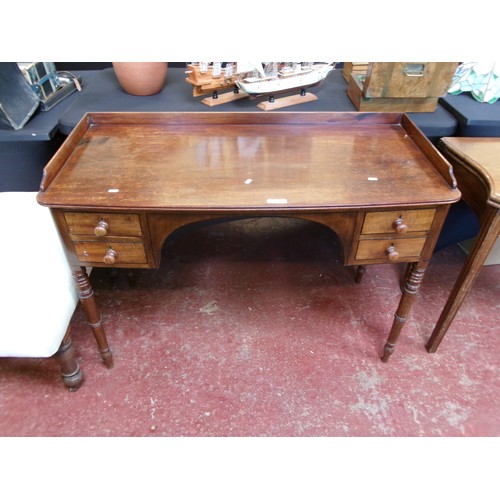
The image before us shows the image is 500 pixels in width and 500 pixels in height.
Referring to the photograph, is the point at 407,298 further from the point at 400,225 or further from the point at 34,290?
the point at 34,290

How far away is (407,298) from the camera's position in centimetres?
145

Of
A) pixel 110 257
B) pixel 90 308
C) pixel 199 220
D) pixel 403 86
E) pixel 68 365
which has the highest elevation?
pixel 403 86

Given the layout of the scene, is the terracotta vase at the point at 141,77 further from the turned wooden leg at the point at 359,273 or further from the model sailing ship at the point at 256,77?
the turned wooden leg at the point at 359,273

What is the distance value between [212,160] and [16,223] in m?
0.78

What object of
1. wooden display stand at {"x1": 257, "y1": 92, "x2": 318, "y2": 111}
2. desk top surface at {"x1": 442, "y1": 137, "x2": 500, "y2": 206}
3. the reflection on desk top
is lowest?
desk top surface at {"x1": 442, "y1": 137, "x2": 500, "y2": 206}

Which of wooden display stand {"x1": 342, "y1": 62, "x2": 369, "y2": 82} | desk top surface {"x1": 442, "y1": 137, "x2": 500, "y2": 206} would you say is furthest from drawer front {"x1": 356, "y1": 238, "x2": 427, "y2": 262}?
wooden display stand {"x1": 342, "y1": 62, "x2": 369, "y2": 82}

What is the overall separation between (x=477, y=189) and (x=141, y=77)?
142 centimetres

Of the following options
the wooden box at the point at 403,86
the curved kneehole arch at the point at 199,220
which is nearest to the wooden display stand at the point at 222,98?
the wooden box at the point at 403,86

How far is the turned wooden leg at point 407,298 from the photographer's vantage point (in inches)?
53.9

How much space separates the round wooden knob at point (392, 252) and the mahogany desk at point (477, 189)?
32cm

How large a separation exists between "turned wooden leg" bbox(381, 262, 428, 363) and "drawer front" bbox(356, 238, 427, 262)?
0.07 meters

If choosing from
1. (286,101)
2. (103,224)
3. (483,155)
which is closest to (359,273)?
(483,155)

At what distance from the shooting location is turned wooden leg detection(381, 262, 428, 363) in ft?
4.49

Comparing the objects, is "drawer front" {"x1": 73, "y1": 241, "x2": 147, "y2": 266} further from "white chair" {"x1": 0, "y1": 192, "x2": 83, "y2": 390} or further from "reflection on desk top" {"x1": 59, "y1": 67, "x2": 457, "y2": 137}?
"reflection on desk top" {"x1": 59, "y1": 67, "x2": 457, "y2": 137}
